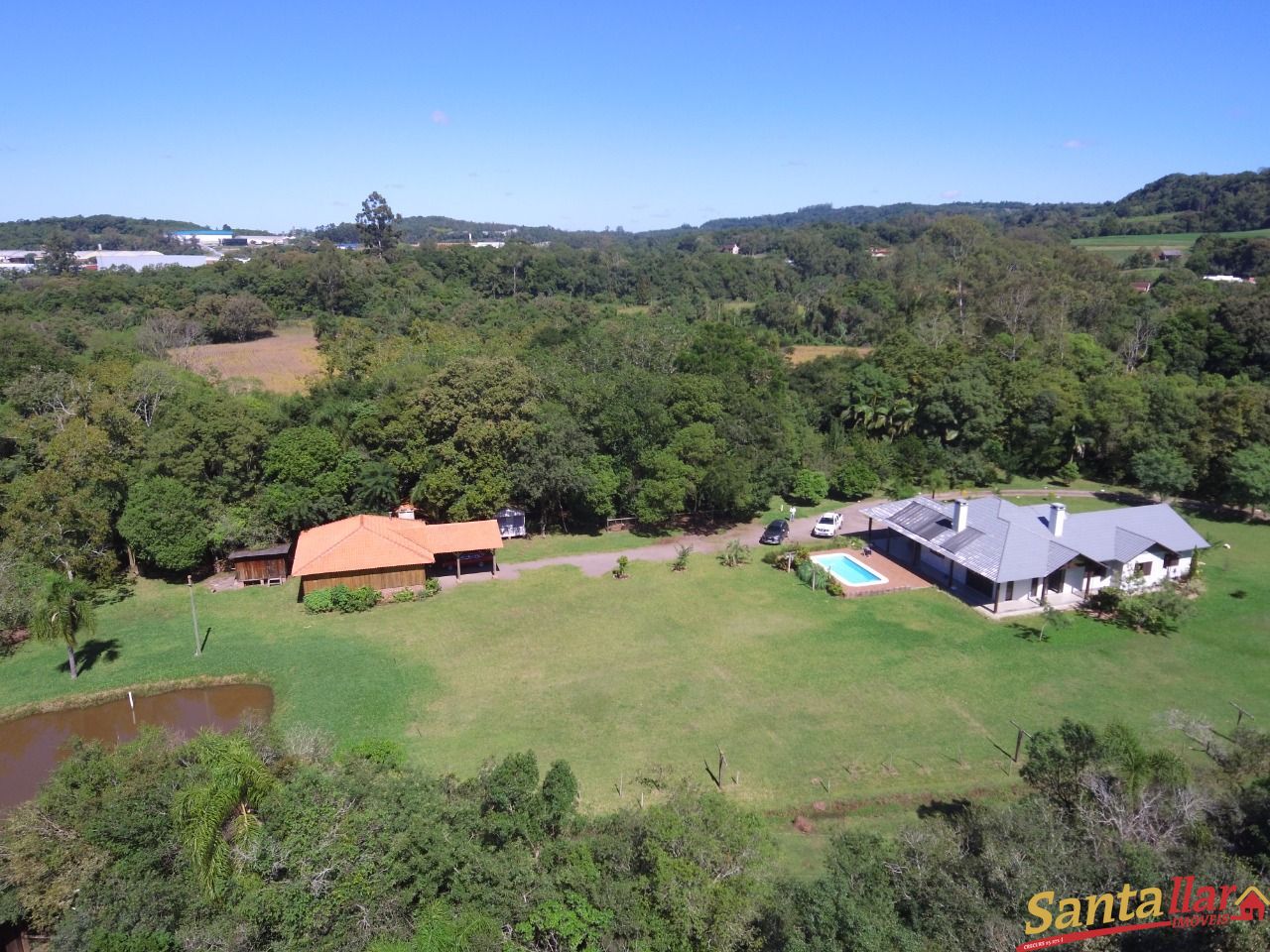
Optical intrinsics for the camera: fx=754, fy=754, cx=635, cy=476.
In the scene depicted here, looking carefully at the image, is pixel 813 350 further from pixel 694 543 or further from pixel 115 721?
pixel 115 721

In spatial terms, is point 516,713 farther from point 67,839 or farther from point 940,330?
point 940,330

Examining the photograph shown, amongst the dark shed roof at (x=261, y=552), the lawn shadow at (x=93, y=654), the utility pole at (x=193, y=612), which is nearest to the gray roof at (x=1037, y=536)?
the dark shed roof at (x=261, y=552)

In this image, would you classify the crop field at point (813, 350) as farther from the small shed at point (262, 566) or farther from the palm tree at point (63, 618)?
the palm tree at point (63, 618)

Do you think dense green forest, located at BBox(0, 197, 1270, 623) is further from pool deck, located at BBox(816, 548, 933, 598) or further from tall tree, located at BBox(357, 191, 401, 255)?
tall tree, located at BBox(357, 191, 401, 255)

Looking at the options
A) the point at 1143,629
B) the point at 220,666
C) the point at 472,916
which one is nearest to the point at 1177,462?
the point at 1143,629

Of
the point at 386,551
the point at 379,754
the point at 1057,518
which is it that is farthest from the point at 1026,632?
the point at 386,551

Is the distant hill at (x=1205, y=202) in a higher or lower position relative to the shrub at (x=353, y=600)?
higher
